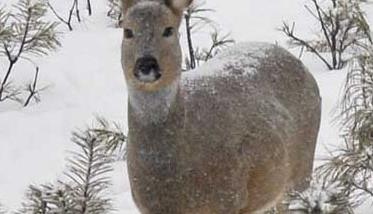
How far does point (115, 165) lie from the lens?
21.7 ft

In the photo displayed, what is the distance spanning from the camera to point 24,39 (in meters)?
8.07

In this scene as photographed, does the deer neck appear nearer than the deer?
No

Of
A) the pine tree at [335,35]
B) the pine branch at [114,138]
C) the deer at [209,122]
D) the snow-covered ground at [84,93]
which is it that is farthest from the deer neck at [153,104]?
the pine tree at [335,35]

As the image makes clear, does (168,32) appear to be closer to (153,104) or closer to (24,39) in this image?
(153,104)

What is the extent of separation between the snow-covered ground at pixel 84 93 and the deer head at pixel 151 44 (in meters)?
2.29

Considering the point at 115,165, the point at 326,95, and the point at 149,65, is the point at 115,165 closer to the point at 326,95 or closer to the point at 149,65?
the point at 326,95

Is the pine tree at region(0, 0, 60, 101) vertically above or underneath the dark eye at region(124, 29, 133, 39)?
underneath

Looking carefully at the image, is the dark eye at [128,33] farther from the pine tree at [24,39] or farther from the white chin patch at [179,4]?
the pine tree at [24,39]

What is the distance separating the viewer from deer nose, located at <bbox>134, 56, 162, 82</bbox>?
10.7 ft

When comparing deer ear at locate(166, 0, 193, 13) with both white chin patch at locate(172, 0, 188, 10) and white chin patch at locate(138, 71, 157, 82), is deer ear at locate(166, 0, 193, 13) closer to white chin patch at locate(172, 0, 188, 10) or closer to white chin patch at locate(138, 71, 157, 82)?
white chin patch at locate(172, 0, 188, 10)

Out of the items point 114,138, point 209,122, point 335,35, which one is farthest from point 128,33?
point 335,35

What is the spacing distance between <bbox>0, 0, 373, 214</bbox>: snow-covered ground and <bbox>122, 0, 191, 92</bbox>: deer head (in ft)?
7.51

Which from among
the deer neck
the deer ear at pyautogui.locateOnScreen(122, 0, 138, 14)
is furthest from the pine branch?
the deer ear at pyautogui.locateOnScreen(122, 0, 138, 14)

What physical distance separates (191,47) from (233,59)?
3632 mm
